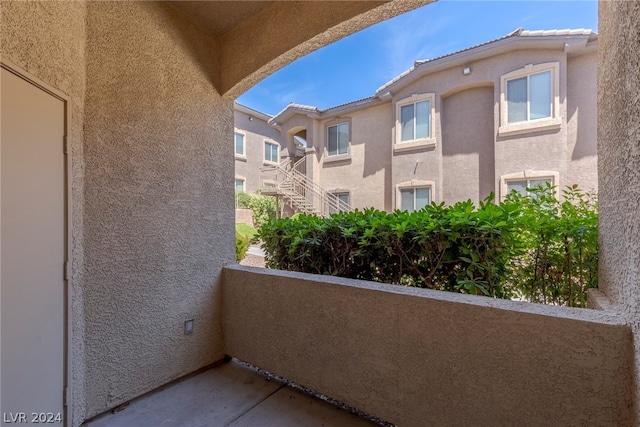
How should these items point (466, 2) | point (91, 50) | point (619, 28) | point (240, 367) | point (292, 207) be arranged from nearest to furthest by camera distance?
point (619, 28) < point (91, 50) < point (240, 367) < point (466, 2) < point (292, 207)

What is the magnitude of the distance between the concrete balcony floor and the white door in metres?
0.54

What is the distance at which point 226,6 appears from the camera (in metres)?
2.48

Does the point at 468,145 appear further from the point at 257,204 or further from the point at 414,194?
the point at 257,204

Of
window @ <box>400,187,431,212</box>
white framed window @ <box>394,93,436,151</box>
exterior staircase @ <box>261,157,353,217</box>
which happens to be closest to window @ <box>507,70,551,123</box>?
white framed window @ <box>394,93,436,151</box>

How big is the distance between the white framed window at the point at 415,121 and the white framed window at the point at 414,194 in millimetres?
1315

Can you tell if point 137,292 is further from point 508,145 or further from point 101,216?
point 508,145

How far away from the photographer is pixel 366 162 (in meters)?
10.4

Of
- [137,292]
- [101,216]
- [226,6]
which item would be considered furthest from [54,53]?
[137,292]

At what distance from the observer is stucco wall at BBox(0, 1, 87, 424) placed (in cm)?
160

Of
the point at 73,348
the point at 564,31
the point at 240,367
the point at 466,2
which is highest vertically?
the point at 564,31

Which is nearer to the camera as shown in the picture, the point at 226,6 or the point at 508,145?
the point at 226,6

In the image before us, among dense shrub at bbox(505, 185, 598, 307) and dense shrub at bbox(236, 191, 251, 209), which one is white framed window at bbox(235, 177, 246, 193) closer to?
dense shrub at bbox(236, 191, 251, 209)

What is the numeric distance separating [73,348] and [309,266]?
1938 millimetres

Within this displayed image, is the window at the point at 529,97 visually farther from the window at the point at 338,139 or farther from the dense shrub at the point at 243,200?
the dense shrub at the point at 243,200
